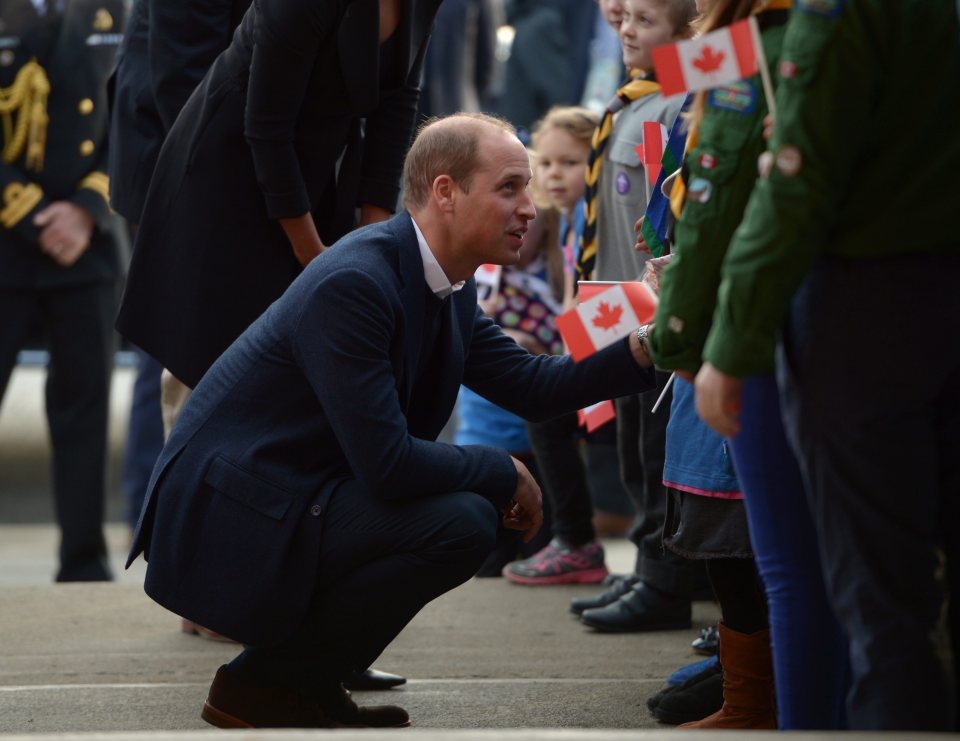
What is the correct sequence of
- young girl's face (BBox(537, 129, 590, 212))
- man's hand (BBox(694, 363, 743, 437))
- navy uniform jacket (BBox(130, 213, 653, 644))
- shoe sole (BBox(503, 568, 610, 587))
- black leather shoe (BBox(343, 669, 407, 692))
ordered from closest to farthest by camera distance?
man's hand (BBox(694, 363, 743, 437)), navy uniform jacket (BBox(130, 213, 653, 644)), black leather shoe (BBox(343, 669, 407, 692)), shoe sole (BBox(503, 568, 610, 587)), young girl's face (BBox(537, 129, 590, 212))

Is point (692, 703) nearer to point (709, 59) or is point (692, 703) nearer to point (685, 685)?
point (685, 685)

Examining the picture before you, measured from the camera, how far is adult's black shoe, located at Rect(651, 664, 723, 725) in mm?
3334

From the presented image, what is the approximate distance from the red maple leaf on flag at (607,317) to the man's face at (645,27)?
132 cm

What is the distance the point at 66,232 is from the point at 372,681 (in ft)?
7.09

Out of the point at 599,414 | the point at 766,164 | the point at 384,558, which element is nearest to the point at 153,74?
the point at 599,414

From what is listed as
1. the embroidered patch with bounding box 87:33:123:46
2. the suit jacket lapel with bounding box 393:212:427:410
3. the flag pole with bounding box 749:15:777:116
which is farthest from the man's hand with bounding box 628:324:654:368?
the embroidered patch with bounding box 87:33:123:46

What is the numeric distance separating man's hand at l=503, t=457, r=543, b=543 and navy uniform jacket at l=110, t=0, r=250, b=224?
1.30 metres

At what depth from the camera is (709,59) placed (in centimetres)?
240

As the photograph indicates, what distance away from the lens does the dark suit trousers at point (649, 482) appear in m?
3.86

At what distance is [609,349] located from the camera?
3289mm

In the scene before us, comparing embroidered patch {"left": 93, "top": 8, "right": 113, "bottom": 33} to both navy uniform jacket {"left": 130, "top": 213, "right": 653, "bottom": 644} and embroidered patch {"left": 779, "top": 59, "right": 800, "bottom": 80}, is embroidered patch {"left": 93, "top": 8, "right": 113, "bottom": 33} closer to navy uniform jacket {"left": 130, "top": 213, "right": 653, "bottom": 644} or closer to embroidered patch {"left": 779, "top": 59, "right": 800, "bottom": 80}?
navy uniform jacket {"left": 130, "top": 213, "right": 653, "bottom": 644}

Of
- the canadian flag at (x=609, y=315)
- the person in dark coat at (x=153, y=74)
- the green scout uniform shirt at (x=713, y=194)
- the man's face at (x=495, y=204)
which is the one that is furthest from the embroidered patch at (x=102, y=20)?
the green scout uniform shirt at (x=713, y=194)

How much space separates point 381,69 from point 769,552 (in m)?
1.69

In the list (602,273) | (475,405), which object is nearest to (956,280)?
(602,273)
